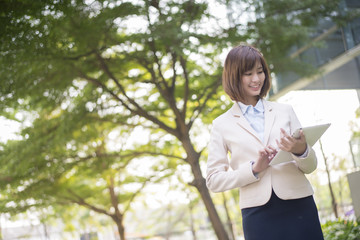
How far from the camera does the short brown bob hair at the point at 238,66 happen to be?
6.18 feet

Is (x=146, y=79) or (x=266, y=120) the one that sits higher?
(x=146, y=79)

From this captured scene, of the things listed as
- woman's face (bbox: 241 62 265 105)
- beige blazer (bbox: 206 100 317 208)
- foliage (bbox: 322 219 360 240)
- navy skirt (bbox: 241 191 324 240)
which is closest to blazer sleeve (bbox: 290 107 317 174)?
beige blazer (bbox: 206 100 317 208)

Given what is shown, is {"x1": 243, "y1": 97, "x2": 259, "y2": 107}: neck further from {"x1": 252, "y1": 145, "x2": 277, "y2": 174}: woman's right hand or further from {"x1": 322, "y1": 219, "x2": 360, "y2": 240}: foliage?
{"x1": 322, "y1": 219, "x2": 360, "y2": 240}: foliage

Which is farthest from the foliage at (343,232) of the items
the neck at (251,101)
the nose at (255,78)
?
the nose at (255,78)

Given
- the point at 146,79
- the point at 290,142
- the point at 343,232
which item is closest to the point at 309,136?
the point at 290,142

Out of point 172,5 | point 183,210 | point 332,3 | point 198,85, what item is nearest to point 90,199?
point 198,85

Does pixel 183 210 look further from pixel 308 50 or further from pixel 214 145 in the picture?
pixel 214 145

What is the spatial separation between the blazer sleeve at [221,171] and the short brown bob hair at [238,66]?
17 cm

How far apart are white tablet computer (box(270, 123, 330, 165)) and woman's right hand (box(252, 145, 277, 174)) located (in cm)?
3

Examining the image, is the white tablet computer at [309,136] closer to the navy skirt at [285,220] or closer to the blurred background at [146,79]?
the navy skirt at [285,220]

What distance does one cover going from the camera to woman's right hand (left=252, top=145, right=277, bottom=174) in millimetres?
Answer: 1648

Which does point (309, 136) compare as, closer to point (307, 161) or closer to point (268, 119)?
point (307, 161)

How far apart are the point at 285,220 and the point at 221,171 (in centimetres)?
33

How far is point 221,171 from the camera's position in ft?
6.05
